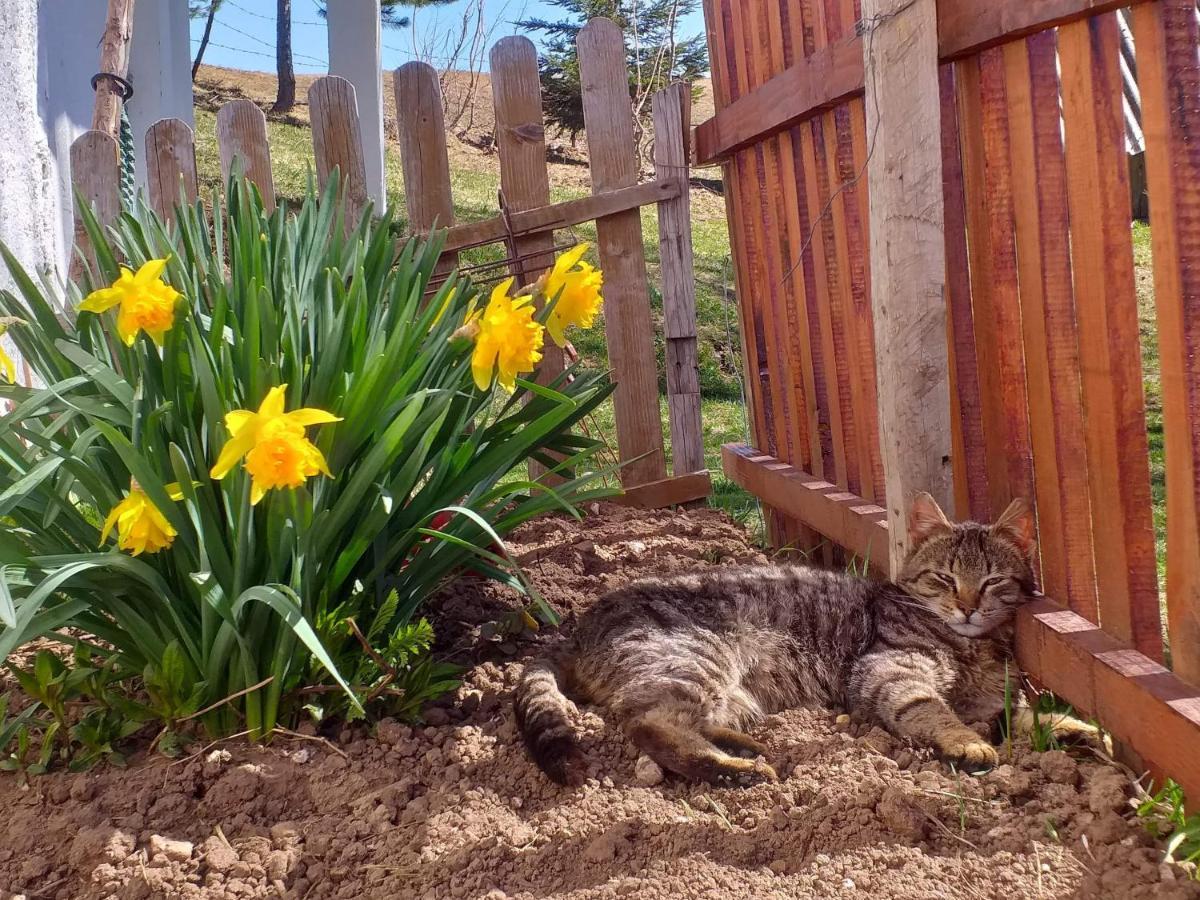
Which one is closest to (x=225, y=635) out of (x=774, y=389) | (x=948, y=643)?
(x=948, y=643)

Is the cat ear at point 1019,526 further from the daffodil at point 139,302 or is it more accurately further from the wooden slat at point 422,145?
the wooden slat at point 422,145

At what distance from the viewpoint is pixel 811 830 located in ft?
6.41

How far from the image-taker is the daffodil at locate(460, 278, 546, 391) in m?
2.26

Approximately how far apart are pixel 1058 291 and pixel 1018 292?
217 millimetres

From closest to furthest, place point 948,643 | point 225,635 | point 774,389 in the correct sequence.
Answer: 1. point 225,635
2. point 948,643
3. point 774,389

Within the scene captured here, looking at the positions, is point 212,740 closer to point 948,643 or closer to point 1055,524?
point 948,643

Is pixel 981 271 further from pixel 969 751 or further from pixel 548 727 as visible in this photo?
pixel 548 727

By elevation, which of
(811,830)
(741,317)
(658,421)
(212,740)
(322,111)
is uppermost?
(322,111)

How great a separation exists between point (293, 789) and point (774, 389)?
2.69m

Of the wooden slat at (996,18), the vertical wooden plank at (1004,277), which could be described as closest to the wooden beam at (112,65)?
the wooden slat at (996,18)

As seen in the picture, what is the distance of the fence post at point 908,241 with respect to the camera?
8.38 feet

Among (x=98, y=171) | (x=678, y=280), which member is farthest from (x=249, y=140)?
(x=678, y=280)

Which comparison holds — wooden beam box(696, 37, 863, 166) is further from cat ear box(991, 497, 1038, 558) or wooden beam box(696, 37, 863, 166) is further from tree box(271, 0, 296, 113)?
tree box(271, 0, 296, 113)

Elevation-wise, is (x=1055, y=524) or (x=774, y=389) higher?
(x=774, y=389)
